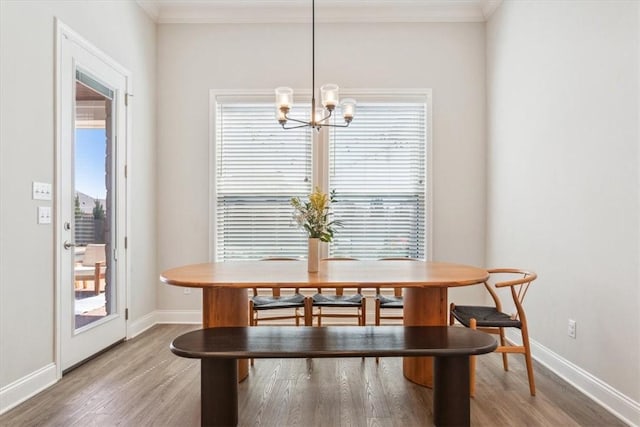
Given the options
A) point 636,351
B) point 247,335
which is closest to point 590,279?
point 636,351

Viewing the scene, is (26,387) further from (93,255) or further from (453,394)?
(453,394)

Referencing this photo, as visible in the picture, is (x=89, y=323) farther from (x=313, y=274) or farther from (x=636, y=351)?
(x=636, y=351)

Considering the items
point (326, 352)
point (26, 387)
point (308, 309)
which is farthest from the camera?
point (308, 309)

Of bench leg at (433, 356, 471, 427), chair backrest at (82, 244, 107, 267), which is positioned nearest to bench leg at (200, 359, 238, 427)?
bench leg at (433, 356, 471, 427)

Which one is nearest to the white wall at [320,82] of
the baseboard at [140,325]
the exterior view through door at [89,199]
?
the baseboard at [140,325]

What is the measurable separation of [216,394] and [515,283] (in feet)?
6.42

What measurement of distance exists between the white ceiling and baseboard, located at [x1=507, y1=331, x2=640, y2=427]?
3427 millimetres

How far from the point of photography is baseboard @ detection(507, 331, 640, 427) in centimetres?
229

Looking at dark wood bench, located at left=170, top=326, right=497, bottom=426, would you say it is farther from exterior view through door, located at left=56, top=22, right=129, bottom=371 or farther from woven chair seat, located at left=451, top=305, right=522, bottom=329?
exterior view through door, located at left=56, top=22, right=129, bottom=371

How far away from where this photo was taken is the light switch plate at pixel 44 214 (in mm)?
2703

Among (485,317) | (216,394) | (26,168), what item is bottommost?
(216,394)

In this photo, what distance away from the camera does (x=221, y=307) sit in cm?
269

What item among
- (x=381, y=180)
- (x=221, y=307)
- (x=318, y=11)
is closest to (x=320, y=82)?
(x=318, y=11)

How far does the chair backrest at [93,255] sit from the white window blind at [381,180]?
227cm
